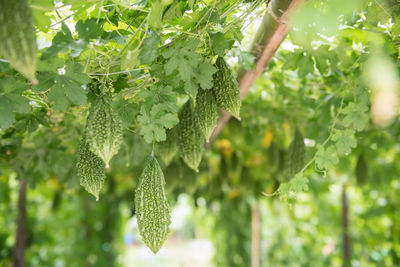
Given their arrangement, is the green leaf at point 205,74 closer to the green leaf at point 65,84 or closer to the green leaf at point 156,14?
the green leaf at point 156,14

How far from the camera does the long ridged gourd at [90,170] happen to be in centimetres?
203

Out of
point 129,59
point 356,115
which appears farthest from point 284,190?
point 129,59

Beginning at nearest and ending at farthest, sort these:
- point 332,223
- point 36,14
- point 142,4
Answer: point 36,14 → point 142,4 → point 332,223

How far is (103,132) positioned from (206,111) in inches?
23.2

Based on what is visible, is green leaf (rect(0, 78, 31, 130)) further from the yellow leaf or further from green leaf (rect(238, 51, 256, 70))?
the yellow leaf

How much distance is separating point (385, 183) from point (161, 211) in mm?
4747

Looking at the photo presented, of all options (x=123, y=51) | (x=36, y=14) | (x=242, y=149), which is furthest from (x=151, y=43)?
(x=242, y=149)

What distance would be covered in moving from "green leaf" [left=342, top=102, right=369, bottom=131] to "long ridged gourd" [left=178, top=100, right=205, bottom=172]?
0.83 meters

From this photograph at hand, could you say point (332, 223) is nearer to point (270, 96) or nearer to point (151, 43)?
point (270, 96)

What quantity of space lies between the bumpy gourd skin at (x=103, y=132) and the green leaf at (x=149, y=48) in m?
0.28

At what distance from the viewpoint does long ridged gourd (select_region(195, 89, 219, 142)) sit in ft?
7.21

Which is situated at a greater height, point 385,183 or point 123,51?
point 123,51

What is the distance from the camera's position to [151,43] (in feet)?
5.90

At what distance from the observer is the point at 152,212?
1.94 m
